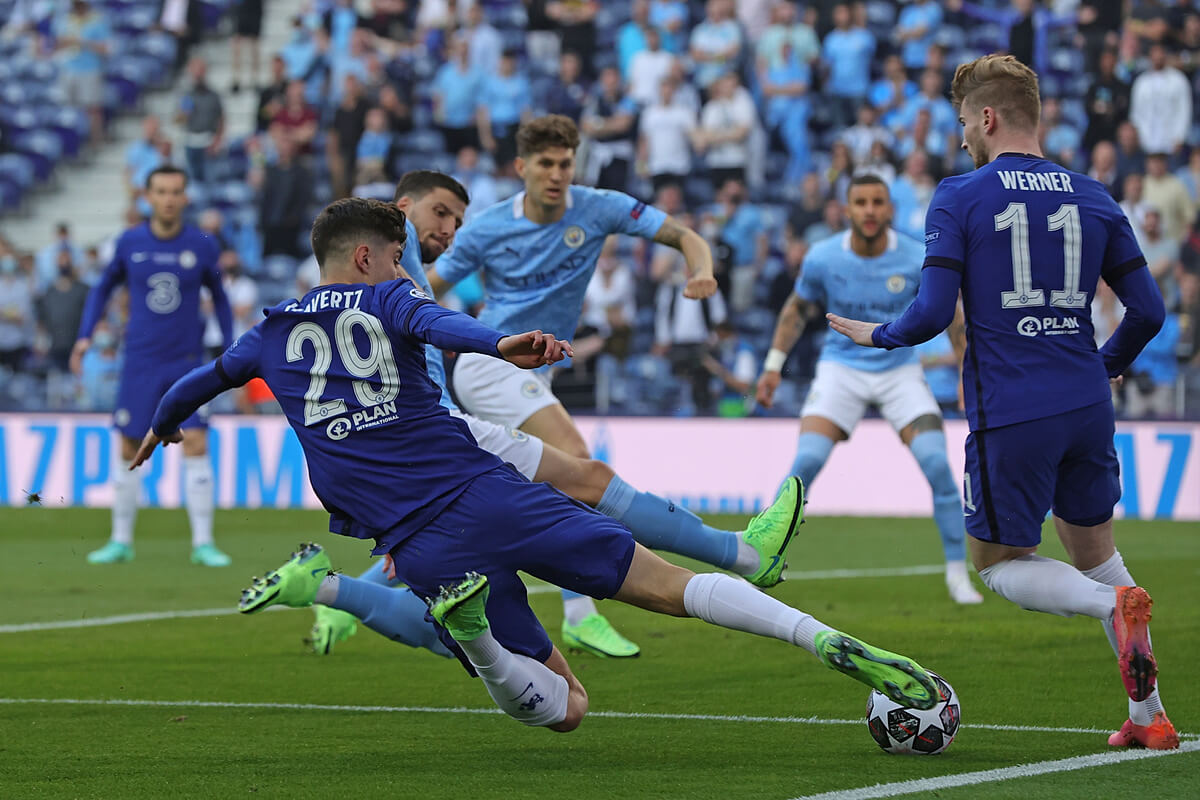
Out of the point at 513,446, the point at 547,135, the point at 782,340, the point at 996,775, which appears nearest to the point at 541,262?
the point at 547,135

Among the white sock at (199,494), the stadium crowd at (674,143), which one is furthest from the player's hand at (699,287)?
the stadium crowd at (674,143)

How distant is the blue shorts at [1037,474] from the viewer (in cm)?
522

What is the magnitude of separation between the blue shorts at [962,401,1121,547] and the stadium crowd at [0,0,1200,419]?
34.1 feet

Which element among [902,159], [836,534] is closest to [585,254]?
[836,534]

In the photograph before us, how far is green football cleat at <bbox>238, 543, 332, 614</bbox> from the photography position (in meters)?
5.43

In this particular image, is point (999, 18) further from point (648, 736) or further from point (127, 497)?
point (648, 736)

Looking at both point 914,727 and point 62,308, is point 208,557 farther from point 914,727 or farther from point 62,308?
point 62,308

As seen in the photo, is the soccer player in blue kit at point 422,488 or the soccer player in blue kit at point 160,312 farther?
the soccer player in blue kit at point 160,312

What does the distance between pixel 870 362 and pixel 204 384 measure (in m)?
5.22

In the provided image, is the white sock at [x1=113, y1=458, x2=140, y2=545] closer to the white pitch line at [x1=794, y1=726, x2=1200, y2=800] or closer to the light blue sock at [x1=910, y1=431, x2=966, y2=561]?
the light blue sock at [x1=910, y1=431, x2=966, y2=561]

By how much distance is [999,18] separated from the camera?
19172mm

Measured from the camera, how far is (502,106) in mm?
20609

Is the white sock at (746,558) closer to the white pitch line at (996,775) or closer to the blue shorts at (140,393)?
the white pitch line at (996,775)

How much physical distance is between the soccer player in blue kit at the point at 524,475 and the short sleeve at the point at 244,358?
83 cm
